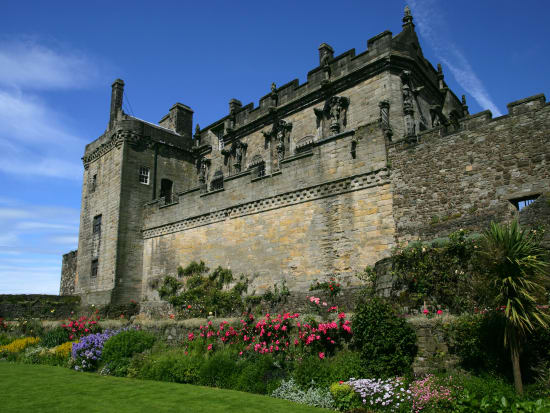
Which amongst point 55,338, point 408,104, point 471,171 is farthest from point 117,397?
point 408,104

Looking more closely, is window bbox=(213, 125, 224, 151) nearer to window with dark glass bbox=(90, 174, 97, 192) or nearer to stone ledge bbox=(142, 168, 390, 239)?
stone ledge bbox=(142, 168, 390, 239)

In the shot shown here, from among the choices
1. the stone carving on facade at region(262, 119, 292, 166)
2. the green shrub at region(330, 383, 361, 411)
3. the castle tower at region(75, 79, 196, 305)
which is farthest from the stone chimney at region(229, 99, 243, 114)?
the green shrub at region(330, 383, 361, 411)

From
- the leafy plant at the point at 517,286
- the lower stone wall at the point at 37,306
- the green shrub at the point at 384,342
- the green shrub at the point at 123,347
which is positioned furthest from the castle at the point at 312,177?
the green shrub at the point at 123,347

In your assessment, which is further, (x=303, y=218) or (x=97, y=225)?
(x=97, y=225)

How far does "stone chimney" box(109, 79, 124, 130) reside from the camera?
2770 cm

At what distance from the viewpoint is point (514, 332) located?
297 inches

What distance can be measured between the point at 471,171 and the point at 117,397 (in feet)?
39.0

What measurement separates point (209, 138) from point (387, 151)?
661 inches

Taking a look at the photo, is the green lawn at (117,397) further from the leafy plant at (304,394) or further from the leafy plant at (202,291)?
the leafy plant at (202,291)

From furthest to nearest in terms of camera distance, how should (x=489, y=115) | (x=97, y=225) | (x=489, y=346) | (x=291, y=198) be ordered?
1. (x=97, y=225)
2. (x=291, y=198)
3. (x=489, y=115)
4. (x=489, y=346)

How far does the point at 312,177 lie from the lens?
17.6 m

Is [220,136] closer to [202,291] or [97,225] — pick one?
[97,225]

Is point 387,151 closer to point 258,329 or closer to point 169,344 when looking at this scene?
point 258,329

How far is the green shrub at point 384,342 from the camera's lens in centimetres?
916
